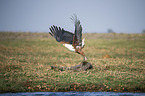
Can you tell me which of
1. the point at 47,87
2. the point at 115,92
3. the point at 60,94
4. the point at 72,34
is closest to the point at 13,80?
the point at 47,87

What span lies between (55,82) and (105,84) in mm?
2615

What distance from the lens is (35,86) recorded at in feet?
31.9

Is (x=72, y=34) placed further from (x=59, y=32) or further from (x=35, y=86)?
(x=35, y=86)

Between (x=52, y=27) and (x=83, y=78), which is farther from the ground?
(x=52, y=27)

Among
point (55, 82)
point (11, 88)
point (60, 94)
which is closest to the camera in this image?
point (60, 94)

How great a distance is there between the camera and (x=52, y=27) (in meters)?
12.2

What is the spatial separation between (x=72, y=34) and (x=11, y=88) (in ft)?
16.0

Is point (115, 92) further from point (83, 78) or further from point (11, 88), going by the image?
point (11, 88)

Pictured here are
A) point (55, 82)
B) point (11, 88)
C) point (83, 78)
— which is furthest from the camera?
point (83, 78)

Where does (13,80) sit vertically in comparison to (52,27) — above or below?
below

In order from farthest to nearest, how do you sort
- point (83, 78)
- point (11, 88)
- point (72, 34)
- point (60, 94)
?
point (72, 34) → point (83, 78) → point (11, 88) → point (60, 94)

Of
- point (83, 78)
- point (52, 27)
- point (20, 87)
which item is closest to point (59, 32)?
point (52, 27)

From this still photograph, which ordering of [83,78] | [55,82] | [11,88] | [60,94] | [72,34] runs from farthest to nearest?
[72,34] → [83,78] → [55,82] → [11,88] → [60,94]

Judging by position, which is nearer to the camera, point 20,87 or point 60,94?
point 60,94
